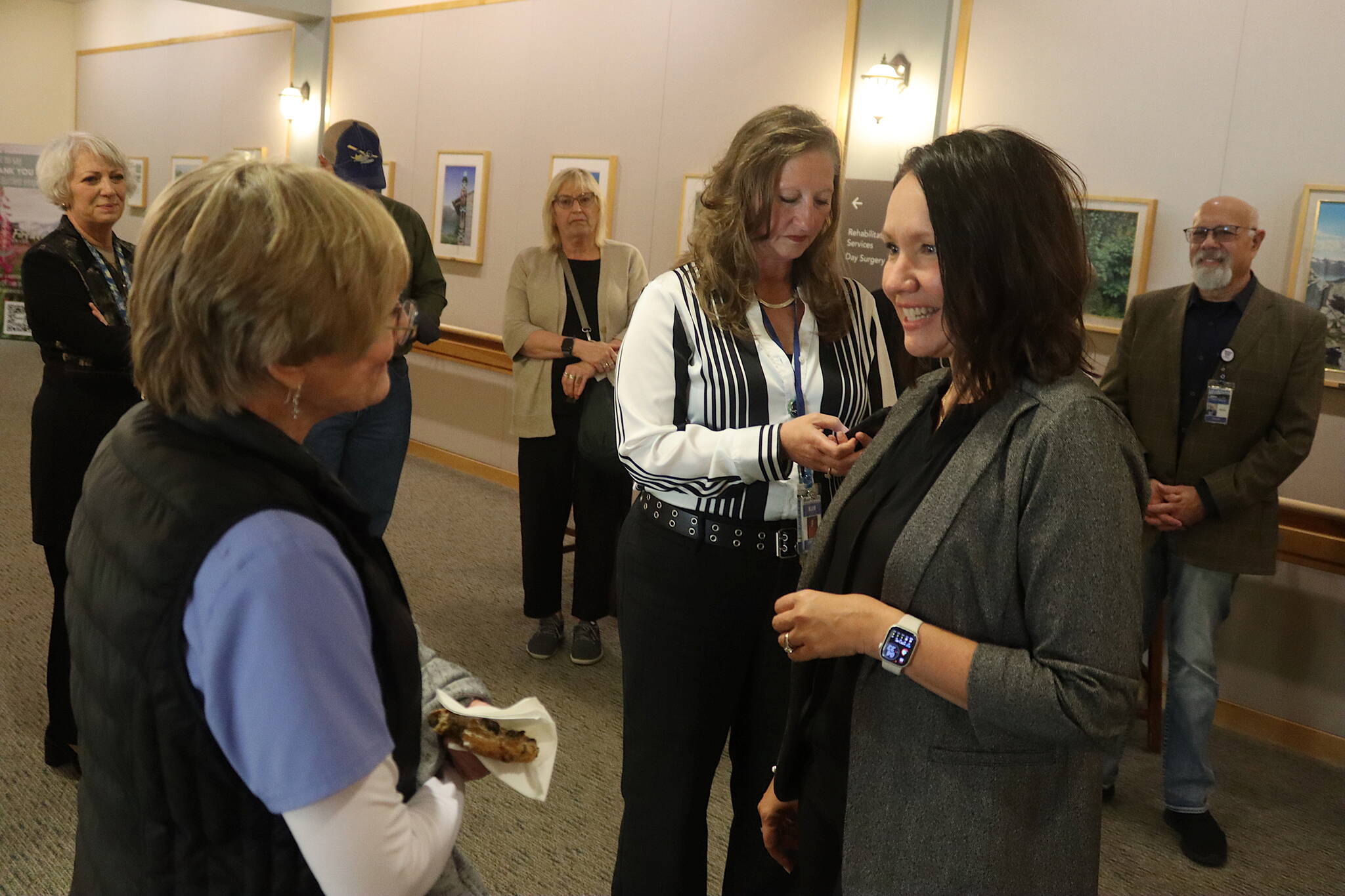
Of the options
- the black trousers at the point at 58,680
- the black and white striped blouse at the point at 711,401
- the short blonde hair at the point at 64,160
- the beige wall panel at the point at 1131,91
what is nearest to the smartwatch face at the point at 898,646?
the black and white striped blouse at the point at 711,401

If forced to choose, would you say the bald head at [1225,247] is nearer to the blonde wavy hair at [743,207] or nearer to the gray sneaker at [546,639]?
the blonde wavy hair at [743,207]

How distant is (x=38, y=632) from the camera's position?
13.5 feet

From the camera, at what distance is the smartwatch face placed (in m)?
1.32

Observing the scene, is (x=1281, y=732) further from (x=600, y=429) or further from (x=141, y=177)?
(x=141, y=177)

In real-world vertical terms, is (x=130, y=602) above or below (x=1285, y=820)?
above

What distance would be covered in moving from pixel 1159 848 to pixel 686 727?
191 cm

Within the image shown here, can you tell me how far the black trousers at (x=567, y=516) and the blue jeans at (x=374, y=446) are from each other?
54cm

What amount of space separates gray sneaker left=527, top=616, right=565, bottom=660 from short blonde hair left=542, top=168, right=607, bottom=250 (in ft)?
5.22

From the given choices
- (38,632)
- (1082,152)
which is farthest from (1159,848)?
(38,632)

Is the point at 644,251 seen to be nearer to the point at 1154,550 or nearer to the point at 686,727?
the point at 1154,550

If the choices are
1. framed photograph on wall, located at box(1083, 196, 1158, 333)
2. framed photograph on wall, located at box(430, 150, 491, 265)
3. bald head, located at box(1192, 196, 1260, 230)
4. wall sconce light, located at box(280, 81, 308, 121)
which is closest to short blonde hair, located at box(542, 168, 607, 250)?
framed photograph on wall, located at box(1083, 196, 1158, 333)

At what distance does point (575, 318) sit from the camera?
14.1 feet

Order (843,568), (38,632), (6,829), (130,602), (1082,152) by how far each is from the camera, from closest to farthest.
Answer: (130,602) < (843,568) < (6,829) < (38,632) < (1082,152)

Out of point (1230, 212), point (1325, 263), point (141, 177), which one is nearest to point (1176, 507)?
point (1230, 212)
